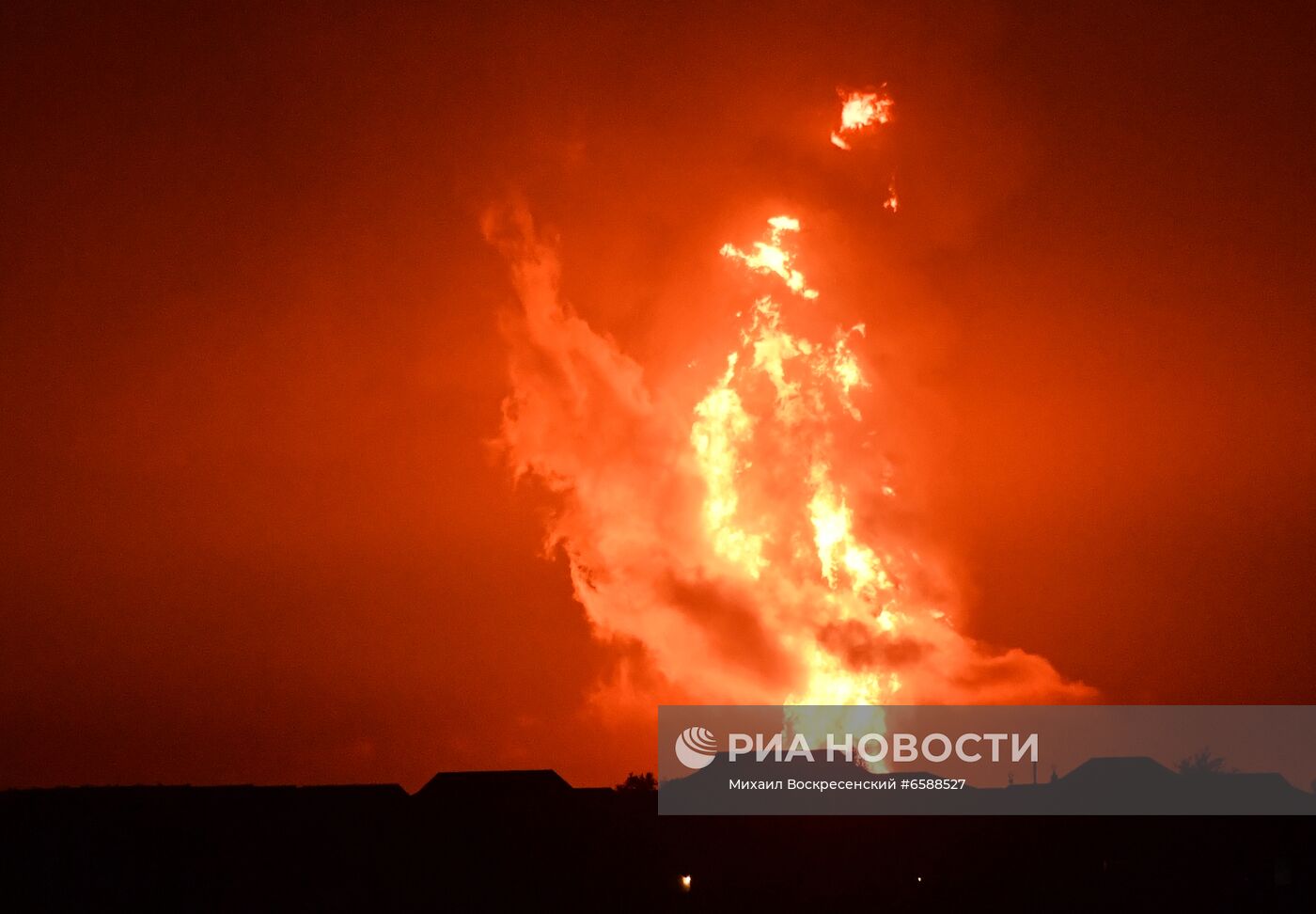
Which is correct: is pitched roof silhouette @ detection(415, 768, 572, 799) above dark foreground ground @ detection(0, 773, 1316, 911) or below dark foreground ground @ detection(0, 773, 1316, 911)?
above

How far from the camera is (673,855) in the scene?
42875 millimetres

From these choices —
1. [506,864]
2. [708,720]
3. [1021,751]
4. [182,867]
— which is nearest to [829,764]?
[708,720]

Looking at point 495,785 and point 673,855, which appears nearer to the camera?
point 673,855

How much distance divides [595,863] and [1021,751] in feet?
61.5

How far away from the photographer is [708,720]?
51.6 meters

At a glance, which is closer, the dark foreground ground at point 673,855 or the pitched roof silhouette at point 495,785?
the dark foreground ground at point 673,855

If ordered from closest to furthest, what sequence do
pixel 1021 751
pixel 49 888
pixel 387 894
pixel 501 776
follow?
pixel 49 888
pixel 387 894
pixel 501 776
pixel 1021 751

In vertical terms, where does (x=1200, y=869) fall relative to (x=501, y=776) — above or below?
below

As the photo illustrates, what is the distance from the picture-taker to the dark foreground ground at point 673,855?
133 ft

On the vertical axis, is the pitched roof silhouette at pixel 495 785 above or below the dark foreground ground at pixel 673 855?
above

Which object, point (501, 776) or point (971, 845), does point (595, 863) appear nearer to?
point (501, 776)

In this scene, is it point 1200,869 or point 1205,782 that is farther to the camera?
point 1205,782

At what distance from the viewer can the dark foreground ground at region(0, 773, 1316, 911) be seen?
133 ft

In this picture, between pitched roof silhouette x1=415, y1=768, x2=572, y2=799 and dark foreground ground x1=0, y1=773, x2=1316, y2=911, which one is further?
pitched roof silhouette x1=415, y1=768, x2=572, y2=799
